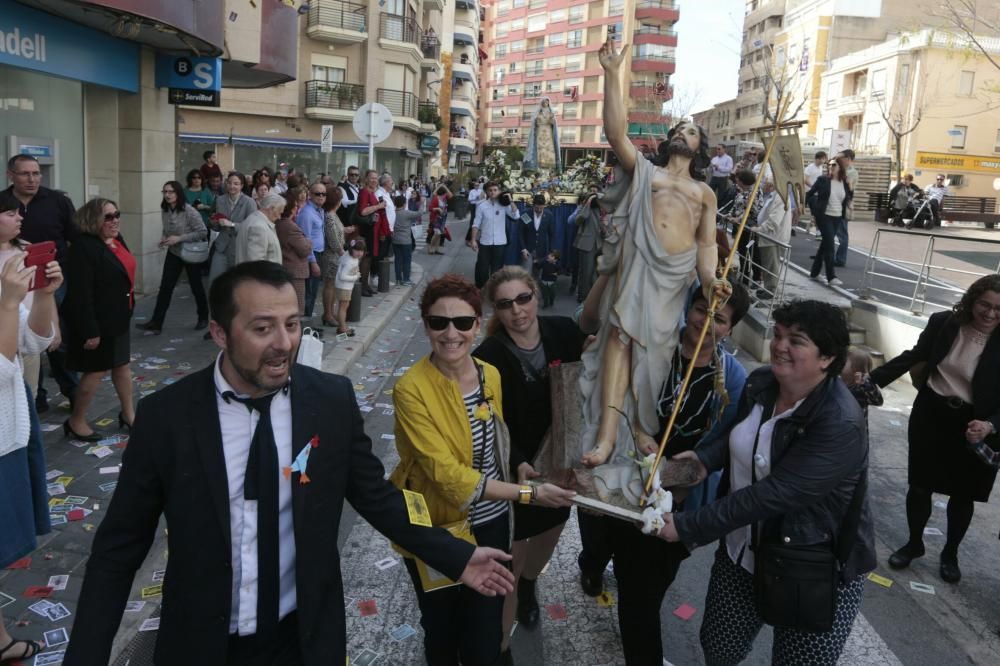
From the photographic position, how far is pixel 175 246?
364 inches

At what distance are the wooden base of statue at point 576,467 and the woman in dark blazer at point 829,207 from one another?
10562mm

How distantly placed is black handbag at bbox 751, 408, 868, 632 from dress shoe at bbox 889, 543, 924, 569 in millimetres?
2462

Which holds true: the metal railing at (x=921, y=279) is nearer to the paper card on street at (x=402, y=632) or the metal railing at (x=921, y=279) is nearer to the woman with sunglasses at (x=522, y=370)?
the woman with sunglasses at (x=522, y=370)

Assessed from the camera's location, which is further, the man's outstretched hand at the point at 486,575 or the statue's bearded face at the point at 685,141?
the statue's bearded face at the point at 685,141

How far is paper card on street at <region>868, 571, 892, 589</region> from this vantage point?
4665 millimetres

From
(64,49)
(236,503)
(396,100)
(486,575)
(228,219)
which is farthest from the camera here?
(396,100)

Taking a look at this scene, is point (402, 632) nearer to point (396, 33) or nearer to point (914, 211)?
point (914, 211)

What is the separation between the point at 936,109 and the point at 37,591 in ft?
152

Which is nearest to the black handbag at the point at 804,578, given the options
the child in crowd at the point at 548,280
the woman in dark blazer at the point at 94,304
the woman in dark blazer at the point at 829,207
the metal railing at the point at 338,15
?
the woman in dark blazer at the point at 94,304

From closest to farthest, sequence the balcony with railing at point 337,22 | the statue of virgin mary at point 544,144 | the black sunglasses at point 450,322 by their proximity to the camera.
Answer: the black sunglasses at point 450,322
the statue of virgin mary at point 544,144
the balcony with railing at point 337,22

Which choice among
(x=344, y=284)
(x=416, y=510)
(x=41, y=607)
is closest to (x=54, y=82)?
(x=344, y=284)

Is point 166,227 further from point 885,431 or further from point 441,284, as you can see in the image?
point 885,431

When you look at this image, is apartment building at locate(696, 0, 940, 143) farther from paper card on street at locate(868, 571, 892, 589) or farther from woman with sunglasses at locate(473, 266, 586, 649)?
woman with sunglasses at locate(473, 266, 586, 649)

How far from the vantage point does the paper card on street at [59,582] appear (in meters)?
3.89
